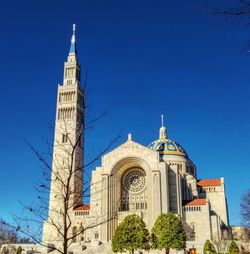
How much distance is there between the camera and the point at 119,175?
63.7 meters

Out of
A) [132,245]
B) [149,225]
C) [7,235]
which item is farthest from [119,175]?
[7,235]

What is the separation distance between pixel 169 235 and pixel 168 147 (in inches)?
1307

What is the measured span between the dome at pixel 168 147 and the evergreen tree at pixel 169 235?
28.7 metres

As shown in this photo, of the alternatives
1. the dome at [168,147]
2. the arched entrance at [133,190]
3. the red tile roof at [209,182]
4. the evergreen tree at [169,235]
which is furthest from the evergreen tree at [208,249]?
the dome at [168,147]

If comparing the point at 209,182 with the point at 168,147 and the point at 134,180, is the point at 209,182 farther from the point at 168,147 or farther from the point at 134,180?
the point at 134,180

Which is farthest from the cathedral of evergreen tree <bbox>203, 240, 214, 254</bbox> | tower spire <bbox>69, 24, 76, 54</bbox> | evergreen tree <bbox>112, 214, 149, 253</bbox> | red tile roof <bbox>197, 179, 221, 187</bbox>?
tower spire <bbox>69, 24, 76, 54</bbox>

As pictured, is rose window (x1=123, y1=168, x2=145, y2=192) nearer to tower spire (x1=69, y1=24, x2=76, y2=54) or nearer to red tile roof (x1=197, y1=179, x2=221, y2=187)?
red tile roof (x1=197, y1=179, x2=221, y2=187)

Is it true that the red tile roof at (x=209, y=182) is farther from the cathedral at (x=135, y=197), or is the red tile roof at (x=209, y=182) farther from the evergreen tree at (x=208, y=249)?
the evergreen tree at (x=208, y=249)

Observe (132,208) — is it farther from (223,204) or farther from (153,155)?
(223,204)

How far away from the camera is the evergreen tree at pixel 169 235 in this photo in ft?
152

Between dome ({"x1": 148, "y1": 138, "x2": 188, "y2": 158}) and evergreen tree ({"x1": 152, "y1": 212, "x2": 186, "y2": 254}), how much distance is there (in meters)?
28.7

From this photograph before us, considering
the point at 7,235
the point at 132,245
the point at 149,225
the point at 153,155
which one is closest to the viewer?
the point at 132,245

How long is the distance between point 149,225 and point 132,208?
5.24 m

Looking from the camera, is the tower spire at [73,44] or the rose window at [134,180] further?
the tower spire at [73,44]
